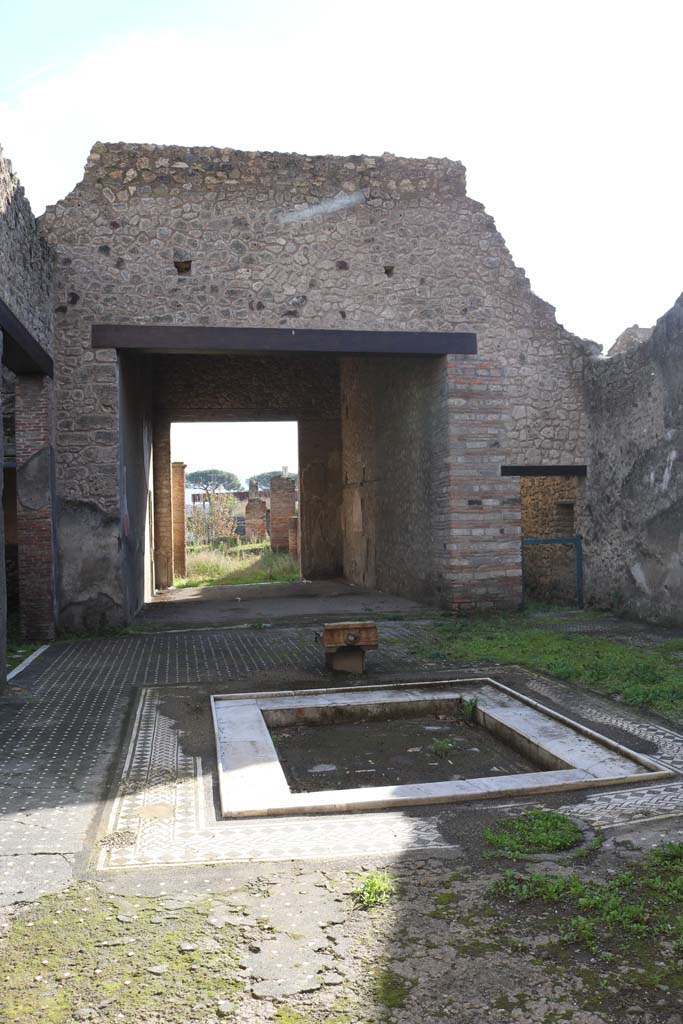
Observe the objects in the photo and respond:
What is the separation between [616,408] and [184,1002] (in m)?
8.57

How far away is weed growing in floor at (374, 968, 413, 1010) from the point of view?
84.2 inches

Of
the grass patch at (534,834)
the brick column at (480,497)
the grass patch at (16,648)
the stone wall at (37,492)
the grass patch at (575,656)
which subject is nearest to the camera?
the grass patch at (534,834)

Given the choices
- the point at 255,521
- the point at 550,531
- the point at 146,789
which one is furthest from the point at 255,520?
the point at 146,789

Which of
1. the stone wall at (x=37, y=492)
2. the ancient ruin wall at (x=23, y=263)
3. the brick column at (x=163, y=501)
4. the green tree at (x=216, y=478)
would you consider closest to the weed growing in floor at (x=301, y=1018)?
the ancient ruin wall at (x=23, y=263)

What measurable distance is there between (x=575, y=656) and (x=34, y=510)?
5461mm

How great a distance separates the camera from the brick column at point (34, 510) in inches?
330

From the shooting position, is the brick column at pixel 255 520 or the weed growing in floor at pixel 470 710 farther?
the brick column at pixel 255 520

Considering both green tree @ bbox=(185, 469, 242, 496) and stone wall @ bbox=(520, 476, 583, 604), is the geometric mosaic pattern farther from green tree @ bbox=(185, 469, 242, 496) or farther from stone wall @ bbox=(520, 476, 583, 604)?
green tree @ bbox=(185, 469, 242, 496)

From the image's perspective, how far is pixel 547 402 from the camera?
10.0m

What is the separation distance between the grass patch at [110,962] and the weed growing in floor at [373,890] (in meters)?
0.46

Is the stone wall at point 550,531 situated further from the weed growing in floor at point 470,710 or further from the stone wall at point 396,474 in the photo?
the weed growing in floor at point 470,710

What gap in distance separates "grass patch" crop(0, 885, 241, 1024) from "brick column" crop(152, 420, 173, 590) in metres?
12.9

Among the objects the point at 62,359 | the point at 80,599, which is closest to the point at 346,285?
the point at 62,359

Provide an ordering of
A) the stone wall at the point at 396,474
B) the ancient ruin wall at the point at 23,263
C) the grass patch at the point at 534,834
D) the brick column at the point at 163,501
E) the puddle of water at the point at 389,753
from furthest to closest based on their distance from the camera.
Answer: the brick column at the point at 163,501, the stone wall at the point at 396,474, the ancient ruin wall at the point at 23,263, the puddle of water at the point at 389,753, the grass patch at the point at 534,834
